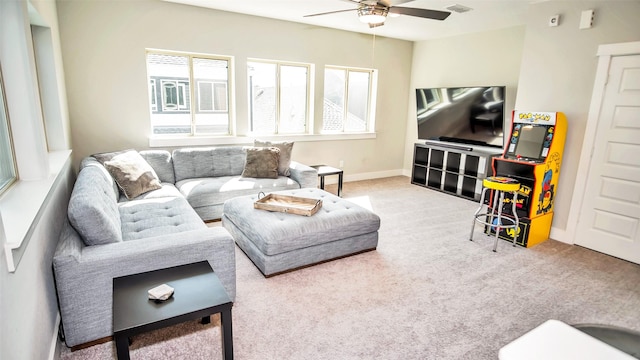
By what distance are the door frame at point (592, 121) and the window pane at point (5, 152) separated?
15.9 feet

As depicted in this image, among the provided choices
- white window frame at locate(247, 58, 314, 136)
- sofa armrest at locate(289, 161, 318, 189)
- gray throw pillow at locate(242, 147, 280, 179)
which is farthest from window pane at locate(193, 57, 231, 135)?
sofa armrest at locate(289, 161, 318, 189)

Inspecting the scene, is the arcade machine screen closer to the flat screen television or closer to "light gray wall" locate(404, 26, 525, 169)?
the flat screen television

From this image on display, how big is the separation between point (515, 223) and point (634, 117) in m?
1.44

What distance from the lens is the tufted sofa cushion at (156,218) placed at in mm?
2658

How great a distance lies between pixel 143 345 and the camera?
206cm

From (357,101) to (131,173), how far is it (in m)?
4.07

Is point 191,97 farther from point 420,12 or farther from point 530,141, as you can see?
point 530,141

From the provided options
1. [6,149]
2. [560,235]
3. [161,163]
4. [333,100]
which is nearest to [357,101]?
[333,100]

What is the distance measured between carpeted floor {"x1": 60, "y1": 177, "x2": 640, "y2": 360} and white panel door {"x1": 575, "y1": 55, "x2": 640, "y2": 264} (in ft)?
0.68

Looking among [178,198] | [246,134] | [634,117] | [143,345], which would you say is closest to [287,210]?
Result: [178,198]

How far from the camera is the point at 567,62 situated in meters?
3.69

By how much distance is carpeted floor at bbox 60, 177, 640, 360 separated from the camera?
2.09 m

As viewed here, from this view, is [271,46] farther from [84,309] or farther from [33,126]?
[84,309]

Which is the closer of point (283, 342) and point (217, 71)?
point (283, 342)
